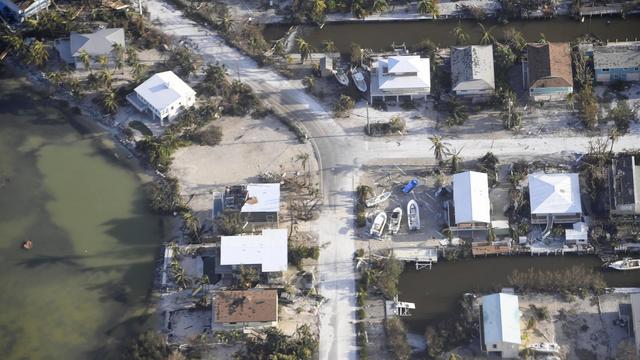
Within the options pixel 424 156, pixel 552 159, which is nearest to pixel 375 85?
pixel 424 156

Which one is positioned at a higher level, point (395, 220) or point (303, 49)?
point (303, 49)

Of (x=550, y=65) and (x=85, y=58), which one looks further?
(x=85, y=58)

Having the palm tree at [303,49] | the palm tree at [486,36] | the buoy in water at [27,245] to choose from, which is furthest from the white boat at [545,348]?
the buoy in water at [27,245]

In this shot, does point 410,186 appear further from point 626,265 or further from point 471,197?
point 626,265

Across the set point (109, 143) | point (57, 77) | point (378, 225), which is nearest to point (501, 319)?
point (378, 225)

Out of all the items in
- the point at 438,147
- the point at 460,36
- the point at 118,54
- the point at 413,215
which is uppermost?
the point at 118,54

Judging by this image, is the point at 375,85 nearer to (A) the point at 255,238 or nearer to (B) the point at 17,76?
(A) the point at 255,238

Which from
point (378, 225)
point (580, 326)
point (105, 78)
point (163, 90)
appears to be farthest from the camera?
point (105, 78)

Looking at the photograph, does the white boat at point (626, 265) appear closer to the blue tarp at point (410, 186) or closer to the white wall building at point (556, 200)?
the white wall building at point (556, 200)
